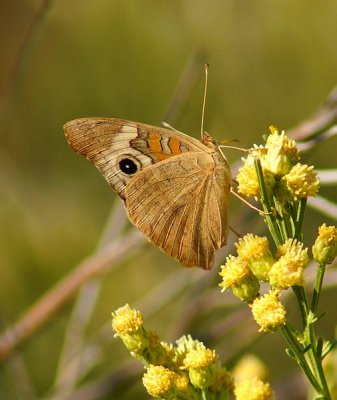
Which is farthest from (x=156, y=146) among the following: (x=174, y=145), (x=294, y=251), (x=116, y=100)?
(x=116, y=100)

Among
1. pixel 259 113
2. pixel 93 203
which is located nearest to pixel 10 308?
pixel 93 203

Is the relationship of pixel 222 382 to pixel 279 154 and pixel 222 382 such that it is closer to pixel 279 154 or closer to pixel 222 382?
pixel 222 382

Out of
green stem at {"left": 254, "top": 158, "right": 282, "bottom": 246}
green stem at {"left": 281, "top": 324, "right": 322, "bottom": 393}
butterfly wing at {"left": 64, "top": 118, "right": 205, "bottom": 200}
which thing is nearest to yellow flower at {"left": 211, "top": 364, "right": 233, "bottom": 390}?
green stem at {"left": 281, "top": 324, "right": 322, "bottom": 393}

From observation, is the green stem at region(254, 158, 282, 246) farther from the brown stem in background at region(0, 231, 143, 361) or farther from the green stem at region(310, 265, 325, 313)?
the brown stem in background at region(0, 231, 143, 361)

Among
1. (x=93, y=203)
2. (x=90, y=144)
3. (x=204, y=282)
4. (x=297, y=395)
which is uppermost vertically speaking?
(x=90, y=144)

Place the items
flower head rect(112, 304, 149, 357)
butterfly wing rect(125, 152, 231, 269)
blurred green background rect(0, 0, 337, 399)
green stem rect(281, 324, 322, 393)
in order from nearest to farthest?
green stem rect(281, 324, 322, 393), flower head rect(112, 304, 149, 357), butterfly wing rect(125, 152, 231, 269), blurred green background rect(0, 0, 337, 399)

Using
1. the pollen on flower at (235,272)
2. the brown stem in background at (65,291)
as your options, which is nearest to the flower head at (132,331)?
the pollen on flower at (235,272)

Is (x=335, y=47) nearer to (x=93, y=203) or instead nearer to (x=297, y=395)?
(x=93, y=203)
